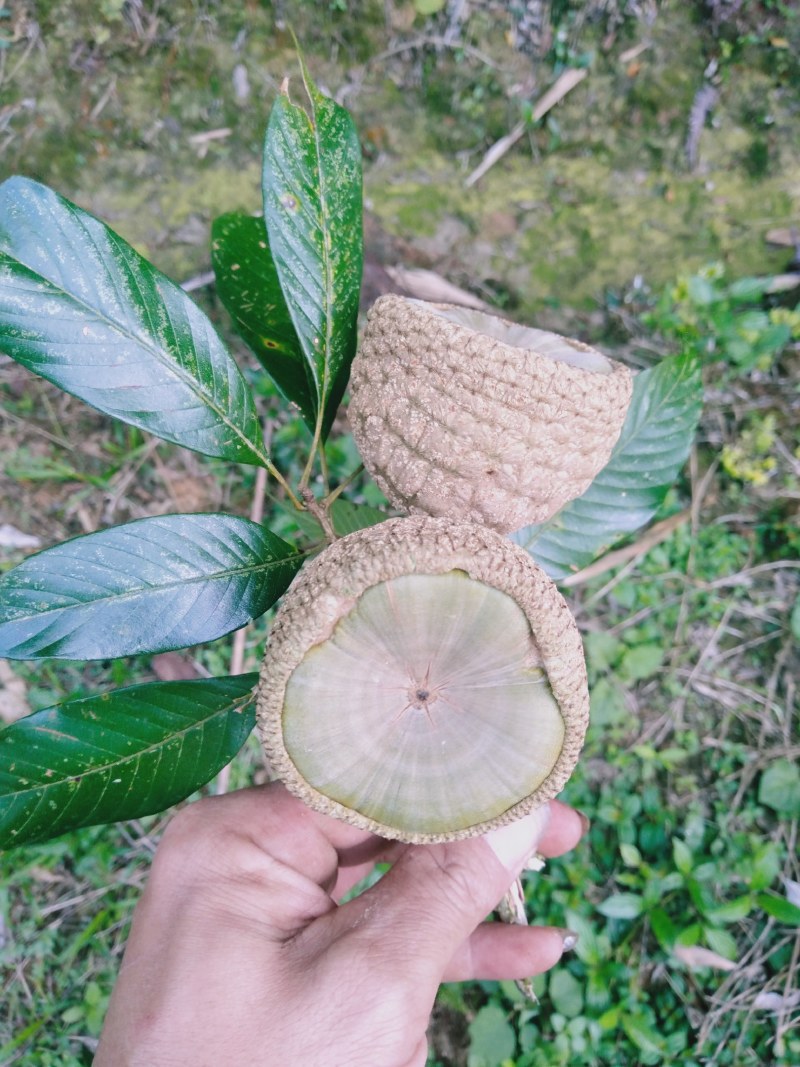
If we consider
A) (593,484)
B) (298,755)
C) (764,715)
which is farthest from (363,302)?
(764,715)

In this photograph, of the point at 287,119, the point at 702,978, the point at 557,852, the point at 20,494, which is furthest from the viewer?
the point at 20,494

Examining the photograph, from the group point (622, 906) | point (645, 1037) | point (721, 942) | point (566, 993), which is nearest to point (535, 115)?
point (622, 906)

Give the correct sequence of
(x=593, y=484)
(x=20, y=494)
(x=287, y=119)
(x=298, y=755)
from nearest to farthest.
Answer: (x=298, y=755), (x=287, y=119), (x=593, y=484), (x=20, y=494)

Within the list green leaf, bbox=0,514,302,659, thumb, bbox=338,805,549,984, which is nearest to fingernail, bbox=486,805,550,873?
thumb, bbox=338,805,549,984

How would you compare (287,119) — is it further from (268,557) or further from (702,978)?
(702,978)

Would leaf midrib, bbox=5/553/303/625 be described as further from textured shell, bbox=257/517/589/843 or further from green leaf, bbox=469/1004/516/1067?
green leaf, bbox=469/1004/516/1067

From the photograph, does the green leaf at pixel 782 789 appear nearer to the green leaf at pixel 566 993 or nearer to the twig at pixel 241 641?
the green leaf at pixel 566 993

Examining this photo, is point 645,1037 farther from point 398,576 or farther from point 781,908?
point 398,576
